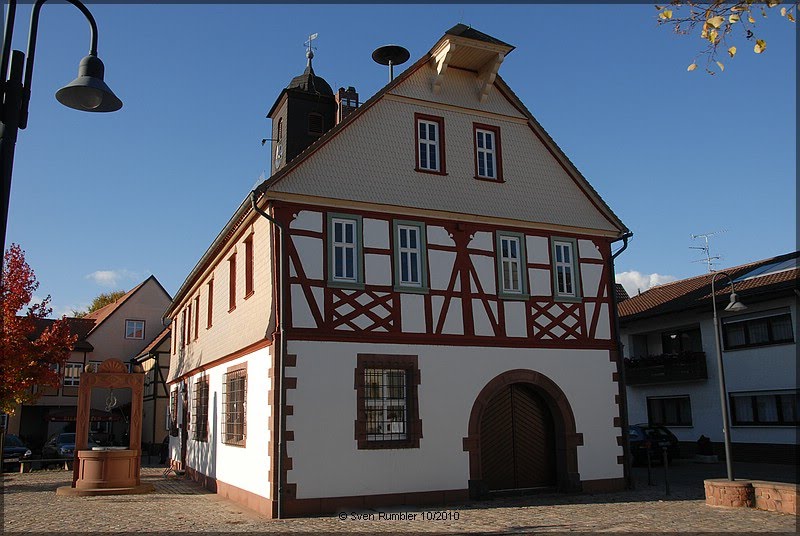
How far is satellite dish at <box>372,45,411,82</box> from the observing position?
19.5 metres

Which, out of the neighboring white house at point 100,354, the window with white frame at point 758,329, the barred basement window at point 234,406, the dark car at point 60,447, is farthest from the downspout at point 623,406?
the neighboring white house at point 100,354

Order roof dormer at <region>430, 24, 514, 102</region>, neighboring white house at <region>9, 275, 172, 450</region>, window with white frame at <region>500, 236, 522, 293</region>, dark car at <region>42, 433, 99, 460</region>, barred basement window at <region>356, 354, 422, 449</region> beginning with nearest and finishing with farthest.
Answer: barred basement window at <region>356, 354, 422, 449</region>, roof dormer at <region>430, 24, 514, 102</region>, window with white frame at <region>500, 236, 522, 293</region>, dark car at <region>42, 433, 99, 460</region>, neighboring white house at <region>9, 275, 172, 450</region>

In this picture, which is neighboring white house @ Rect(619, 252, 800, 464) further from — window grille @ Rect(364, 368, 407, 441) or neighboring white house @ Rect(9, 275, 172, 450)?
neighboring white house @ Rect(9, 275, 172, 450)

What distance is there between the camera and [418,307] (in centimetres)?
1633

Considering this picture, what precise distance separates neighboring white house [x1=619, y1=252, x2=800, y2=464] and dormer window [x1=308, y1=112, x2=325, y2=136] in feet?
55.1

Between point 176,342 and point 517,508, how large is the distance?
2013cm

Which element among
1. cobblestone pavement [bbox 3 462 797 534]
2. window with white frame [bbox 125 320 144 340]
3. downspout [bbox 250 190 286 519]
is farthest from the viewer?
window with white frame [bbox 125 320 144 340]

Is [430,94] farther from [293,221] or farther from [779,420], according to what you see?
[779,420]

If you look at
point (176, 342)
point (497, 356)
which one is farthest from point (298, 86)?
point (176, 342)

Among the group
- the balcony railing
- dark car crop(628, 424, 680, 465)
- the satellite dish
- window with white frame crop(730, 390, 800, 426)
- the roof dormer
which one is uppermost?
the satellite dish

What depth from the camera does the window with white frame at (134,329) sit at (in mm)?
46625

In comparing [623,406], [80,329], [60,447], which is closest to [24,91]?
[623,406]

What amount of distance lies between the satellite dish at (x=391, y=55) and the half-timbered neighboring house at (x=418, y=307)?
167 centimetres

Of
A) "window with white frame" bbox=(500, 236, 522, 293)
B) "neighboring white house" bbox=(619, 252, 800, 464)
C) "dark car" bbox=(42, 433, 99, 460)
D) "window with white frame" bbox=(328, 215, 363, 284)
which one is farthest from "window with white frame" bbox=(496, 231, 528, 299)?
"dark car" bbox=(42, 433, 99, 460)
